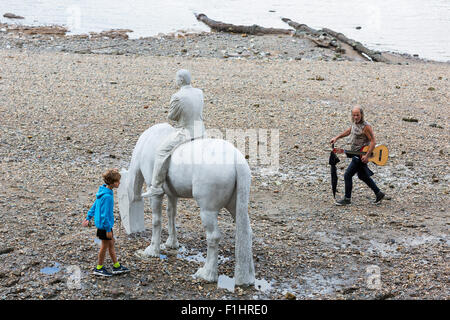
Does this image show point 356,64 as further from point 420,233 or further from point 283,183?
point 420,233

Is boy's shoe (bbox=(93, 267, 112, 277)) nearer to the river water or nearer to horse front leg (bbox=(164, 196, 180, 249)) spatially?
horse front leg (bbox=(164, 196, 180, 249))

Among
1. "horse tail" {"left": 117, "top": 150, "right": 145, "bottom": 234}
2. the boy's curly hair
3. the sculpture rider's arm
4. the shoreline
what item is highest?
the shoreline

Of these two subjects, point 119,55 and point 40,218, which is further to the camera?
point 119,55

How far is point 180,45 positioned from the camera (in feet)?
79.0

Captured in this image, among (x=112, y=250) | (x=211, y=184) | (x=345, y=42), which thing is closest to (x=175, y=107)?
(x=211, y=184)

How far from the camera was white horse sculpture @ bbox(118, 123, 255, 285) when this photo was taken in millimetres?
6125

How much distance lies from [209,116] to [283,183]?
4348 millimetres

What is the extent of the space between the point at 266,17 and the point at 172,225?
33326mm

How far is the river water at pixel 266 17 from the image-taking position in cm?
3136

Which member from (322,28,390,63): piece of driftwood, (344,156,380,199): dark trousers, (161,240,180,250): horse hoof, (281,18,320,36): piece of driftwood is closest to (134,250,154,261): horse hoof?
(161,240,180,250): horse hoof

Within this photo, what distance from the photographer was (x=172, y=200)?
706cm

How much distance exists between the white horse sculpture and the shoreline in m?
15.5

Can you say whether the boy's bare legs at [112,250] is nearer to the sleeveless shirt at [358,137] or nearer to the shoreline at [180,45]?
the sleeveless shirt at [358,137]

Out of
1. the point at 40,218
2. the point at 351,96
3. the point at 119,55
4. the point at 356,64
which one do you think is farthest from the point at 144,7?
the point at 40,218
